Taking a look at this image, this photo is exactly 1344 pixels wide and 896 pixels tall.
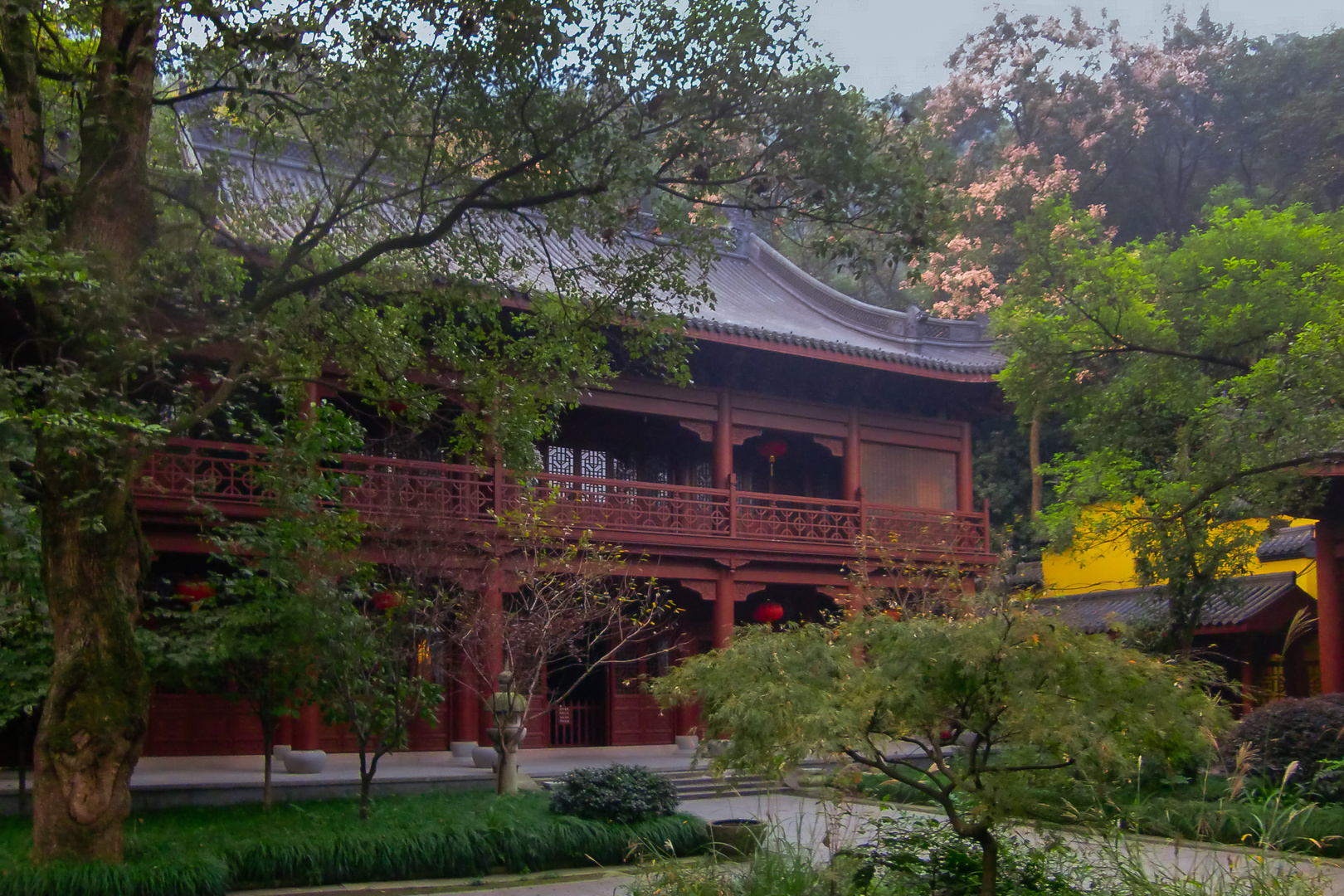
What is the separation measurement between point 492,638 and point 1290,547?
13596 millimetres

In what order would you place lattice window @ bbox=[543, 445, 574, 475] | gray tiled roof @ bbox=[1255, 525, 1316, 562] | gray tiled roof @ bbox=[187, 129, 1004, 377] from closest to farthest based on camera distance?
lattice window @ bbox=[543, 445, 574, 475]
gray tiled roof @ bbox=[1255, 525, 1316, 562]
gray tiled roof @ bbox=[187, 129, 1004, 377]

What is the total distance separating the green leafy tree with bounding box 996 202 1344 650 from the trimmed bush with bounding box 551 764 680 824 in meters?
5.80

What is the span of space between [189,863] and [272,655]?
214 cm

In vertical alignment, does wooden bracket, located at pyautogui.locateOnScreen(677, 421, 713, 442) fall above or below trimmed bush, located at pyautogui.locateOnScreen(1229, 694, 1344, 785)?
above

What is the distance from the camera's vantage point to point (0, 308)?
1234 cm

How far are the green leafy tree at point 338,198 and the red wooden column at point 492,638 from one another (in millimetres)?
3224

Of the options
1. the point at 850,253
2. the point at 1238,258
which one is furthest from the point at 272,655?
the point at 1238,258

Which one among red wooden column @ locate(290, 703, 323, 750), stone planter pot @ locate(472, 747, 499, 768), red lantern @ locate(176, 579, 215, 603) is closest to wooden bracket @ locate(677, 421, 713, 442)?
stone planter pot @ locate(472, 747, 499, 768)

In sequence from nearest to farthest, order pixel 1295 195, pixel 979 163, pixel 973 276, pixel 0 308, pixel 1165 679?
pixel 1165 679 → pixel 0 308 → pixel 1295 195 → pixel 973 276 → pixel 979 163

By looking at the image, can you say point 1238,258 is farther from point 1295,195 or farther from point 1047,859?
point 1295,195

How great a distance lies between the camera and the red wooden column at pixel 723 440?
56.7 feet

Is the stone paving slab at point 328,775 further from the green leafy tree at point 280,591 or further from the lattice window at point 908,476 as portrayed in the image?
the lattice window at point 908,476

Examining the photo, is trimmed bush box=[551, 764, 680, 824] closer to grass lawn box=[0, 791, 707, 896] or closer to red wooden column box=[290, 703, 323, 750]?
grass lawn box=[0, 791, 707, 896]

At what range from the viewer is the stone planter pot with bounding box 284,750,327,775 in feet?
42.7
